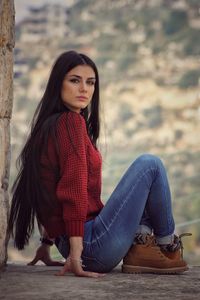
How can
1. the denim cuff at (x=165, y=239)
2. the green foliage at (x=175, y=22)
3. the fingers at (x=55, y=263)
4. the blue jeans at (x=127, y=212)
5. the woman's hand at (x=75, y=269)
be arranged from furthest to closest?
the green foliage at (x=175, y=22) < the fingers at (x=55, y=263) < the denim cuff at (x=165, y=239) < the blue jeans at (x=127, y=212) < the woman's hand at (x=75, y=269)

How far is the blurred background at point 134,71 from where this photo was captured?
27.5 meters

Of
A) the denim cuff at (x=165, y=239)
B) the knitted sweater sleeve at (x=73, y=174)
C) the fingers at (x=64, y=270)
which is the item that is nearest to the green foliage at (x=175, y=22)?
the denim cuff at (x=165, y=239)

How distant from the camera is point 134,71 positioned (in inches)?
1271

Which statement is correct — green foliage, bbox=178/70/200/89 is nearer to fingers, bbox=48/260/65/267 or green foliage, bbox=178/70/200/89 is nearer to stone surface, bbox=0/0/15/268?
fingers, bbox=48/260/65/267

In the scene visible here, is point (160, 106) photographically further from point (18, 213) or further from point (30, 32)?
point (18, 213)

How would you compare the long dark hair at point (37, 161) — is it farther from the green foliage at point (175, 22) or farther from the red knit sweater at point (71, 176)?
the green foliage at point (175, 22)

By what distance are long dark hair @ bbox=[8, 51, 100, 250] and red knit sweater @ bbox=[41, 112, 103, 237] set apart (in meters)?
0.04

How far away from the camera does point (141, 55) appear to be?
109 ft

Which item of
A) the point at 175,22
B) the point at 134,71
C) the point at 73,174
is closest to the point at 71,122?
the point at 73,174

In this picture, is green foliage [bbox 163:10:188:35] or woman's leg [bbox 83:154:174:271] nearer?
woman's leg [bbox 83:154:174:271]

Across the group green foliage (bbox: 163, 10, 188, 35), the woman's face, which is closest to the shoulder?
the woman's face

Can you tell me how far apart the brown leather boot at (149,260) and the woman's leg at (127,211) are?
0.09 m

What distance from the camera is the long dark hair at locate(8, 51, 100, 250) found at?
320 cm

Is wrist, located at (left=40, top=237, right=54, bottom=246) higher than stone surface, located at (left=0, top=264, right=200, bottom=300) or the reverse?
higher
